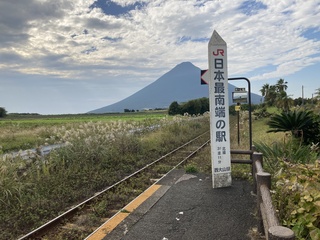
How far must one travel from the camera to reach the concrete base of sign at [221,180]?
19.0 ft

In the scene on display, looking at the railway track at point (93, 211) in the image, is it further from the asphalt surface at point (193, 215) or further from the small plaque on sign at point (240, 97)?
the small plaque on sign at point (240, 97)

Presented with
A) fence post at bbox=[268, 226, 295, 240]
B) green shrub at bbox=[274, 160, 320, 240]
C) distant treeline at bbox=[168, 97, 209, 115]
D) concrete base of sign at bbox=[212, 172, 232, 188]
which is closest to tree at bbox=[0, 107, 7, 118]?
distant treeline at bbox=[168, 97, 209, 115]

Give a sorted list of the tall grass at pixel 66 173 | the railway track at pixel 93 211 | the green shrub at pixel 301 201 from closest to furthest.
Result: the green shrub at pixel 301 201 → the railway track at pixel 93 211 → the tall grass at pixel 66 173

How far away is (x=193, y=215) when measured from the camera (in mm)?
4461

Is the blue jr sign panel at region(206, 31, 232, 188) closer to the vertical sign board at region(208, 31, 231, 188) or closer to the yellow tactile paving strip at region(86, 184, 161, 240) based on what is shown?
the vertical sign board at region(208, 31, 231, 188)

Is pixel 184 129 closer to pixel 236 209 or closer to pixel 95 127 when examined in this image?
pixel 95 127

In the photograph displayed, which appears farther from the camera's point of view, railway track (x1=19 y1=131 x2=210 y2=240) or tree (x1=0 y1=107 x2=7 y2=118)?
tree (x1=0 y1=107 x2=7 y2=118)

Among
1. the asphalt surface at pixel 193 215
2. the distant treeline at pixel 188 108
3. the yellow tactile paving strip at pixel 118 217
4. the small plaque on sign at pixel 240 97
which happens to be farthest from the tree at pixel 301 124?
the distant treeline at pixel 188 108

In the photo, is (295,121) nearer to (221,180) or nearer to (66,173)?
(221,180)

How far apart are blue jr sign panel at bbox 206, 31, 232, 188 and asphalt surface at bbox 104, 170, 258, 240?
402 mm

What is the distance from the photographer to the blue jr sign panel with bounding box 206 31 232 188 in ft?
18.4

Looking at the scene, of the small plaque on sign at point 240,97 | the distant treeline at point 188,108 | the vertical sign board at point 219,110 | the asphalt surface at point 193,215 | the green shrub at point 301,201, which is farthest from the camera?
the distant treeline at point 188,108

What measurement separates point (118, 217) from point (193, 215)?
121 cm

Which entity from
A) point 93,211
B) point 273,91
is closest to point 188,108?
point 273,91
